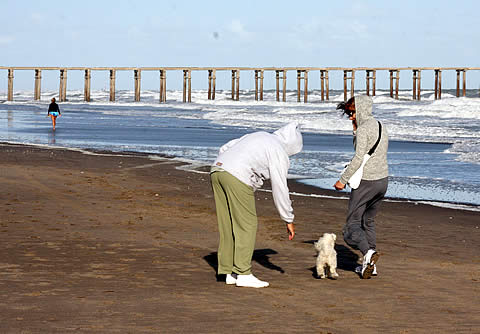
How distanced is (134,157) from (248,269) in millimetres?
10786

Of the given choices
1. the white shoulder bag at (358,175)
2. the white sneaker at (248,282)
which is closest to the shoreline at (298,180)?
the white shoulder bag at (358,175)

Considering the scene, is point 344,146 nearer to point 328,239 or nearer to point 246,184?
point 328,239

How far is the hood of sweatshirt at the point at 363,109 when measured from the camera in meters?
5.64

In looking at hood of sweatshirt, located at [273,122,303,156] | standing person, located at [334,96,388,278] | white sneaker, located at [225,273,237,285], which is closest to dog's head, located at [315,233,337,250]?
standing person, located at [334,96,388,278]

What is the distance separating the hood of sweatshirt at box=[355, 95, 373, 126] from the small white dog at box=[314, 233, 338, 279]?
887 millimetres

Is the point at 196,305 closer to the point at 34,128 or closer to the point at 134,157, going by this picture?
the point at 134,157

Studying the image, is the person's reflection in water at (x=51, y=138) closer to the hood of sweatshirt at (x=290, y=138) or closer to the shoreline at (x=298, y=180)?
the shoreline at (x=298, y=180)

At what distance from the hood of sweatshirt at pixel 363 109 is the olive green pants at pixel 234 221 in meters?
1.10

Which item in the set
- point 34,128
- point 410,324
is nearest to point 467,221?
point 410,324

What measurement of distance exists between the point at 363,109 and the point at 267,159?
108cm

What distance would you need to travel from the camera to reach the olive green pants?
506 cm

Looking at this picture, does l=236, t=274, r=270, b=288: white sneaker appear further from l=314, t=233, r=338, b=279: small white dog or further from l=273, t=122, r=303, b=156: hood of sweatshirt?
l=273, t=122, r=303, b=156: hood of sweatshirt

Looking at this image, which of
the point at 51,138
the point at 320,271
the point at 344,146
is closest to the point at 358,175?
the point at 320,271

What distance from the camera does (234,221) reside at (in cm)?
517
